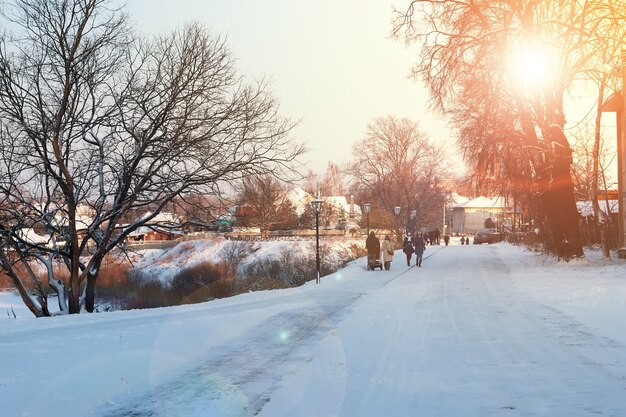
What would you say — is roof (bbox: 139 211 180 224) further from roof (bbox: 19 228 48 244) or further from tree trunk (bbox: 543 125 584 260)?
tree trunk (bbox: 543 125 584 260)

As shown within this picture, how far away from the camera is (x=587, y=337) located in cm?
1097

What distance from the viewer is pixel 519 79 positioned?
27.1 meters

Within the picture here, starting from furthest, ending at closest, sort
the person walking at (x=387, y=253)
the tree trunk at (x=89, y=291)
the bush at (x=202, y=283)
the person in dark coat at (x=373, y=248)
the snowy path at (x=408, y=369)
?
the bush at (x=202, y=283)
the person walking at (x=387, y=253)
the person in dark coat at (x=373, y=248)
the tree trunk at (x=89, y=291)
the snowy path at (x=408, y=369)

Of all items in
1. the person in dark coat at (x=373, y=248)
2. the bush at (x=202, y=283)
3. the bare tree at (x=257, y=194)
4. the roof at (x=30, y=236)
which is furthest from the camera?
the bush at (x=202, y=283)

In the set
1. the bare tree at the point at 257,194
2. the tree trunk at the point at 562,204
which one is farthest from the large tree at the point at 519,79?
the bare tree at the point at 257,194

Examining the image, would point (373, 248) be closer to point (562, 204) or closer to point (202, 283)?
point (562, 204)

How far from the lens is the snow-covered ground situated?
6820 millimetres

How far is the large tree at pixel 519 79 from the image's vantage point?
26375 mm

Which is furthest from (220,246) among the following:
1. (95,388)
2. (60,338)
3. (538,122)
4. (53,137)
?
(95,388)

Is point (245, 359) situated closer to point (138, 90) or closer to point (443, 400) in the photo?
point (443, 400)

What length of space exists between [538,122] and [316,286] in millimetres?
11947

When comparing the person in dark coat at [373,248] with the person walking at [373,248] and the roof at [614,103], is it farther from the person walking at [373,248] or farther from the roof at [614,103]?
the roof at [614,103]

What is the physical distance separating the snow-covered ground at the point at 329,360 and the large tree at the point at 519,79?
1169 centimetres

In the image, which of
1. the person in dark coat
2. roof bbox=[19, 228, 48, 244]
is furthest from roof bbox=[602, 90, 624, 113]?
roof bbox=[19, 228, 48, 244]
